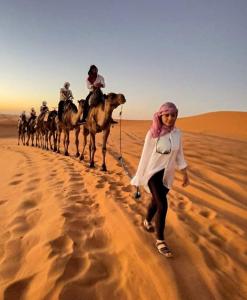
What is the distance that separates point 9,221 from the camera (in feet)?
16.0

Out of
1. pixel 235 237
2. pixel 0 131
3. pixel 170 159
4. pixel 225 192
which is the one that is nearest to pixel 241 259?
pixel 235 237

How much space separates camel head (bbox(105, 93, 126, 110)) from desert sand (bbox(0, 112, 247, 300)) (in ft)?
11.4

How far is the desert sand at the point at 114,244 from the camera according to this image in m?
3.13

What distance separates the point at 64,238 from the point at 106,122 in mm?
6934

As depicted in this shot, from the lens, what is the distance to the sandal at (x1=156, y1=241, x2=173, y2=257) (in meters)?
3.79

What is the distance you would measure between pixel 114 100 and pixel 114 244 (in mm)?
6727

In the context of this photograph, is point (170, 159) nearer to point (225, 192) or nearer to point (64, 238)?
point (64, 238)

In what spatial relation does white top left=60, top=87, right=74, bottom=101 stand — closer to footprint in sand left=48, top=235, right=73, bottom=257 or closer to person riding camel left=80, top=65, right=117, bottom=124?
person riding camel left=80, top=65, right=117, bottom=124

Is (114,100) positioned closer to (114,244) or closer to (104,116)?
(104,116)

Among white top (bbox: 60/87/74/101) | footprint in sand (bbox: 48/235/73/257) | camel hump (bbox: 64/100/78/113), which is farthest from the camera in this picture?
white top (bbox: 60/87/74/101)

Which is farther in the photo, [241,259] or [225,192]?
[225,192]

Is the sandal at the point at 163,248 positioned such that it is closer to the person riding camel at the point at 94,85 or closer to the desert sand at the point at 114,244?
the desert sand at the point at 114,244

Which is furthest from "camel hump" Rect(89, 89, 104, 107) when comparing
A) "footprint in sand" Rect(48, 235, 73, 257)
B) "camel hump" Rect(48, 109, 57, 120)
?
"camel hump" Rect(48, 109, 57, 120)

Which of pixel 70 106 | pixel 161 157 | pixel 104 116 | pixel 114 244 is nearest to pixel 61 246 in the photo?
pixel 114 244
